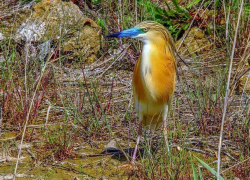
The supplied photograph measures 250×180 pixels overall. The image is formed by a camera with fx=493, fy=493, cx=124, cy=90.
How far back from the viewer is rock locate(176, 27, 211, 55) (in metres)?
5.30

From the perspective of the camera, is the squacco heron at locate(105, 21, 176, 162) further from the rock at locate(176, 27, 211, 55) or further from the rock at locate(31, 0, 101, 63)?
the rock at locate(176, 27, 211, 55)

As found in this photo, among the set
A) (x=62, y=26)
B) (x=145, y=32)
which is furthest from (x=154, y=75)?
(x=62, y=26)

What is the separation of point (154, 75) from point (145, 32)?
34 centimetres

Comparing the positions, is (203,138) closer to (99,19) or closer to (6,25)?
(99,19)

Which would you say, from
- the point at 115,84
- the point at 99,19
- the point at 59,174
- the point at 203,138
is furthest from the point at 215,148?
the point at 99,19

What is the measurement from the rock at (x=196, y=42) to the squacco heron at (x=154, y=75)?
1.92 metres

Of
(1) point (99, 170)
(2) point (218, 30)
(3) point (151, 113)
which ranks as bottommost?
(1) point (99, 170)

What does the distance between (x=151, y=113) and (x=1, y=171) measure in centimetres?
107

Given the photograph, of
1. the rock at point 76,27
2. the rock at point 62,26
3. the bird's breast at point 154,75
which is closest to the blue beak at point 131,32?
the bird's breast at point 154,75

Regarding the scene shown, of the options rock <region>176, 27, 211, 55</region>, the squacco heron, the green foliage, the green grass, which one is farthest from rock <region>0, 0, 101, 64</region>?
the squacco heron

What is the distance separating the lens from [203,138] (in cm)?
363

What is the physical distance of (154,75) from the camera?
327cm

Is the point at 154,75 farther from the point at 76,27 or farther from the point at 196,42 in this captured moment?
the point at 196,42

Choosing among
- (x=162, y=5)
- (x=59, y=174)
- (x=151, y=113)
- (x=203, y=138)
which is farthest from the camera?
(x=162, y=5)
